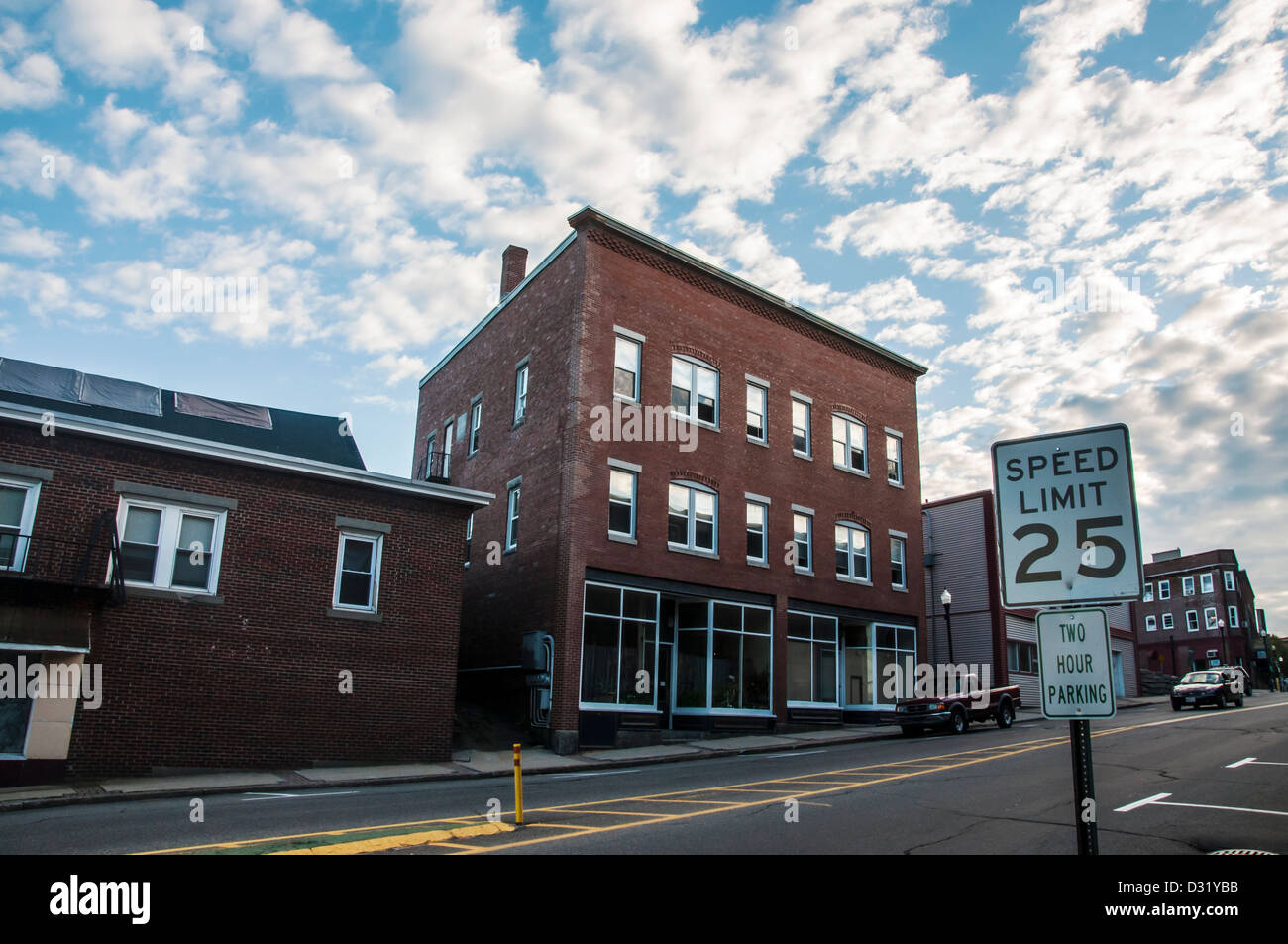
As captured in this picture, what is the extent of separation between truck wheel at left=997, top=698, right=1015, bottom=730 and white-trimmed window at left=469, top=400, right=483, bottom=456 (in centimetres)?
1829

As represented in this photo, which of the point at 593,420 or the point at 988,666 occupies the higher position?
the point at 593,420

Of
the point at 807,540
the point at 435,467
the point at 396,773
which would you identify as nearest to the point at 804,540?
the point at 807,540

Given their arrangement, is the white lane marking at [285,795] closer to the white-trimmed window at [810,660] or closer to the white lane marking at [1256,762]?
the white lane marking at [1256,762]

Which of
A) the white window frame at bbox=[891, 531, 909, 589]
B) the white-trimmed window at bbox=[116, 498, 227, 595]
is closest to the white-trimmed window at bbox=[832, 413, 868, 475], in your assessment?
the white window frame at bbox=[891, 531, 909, 589]

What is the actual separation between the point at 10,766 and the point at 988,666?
32479mm

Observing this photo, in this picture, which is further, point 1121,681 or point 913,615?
point 1121,681

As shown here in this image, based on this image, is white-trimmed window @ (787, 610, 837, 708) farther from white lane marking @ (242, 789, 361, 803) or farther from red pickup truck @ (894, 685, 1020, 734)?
white lane marking @ (242, 789, 361, 803)

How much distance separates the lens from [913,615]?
3278 cm

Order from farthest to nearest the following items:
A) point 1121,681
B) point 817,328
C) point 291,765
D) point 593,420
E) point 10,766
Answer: point 1121,681 < point 817,328 < point 593,420 < point 291,765 < point 10,766

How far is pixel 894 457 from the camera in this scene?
33.4m

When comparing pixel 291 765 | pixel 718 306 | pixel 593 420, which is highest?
pixel 718 306

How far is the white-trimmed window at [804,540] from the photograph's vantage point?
29.0 meters
